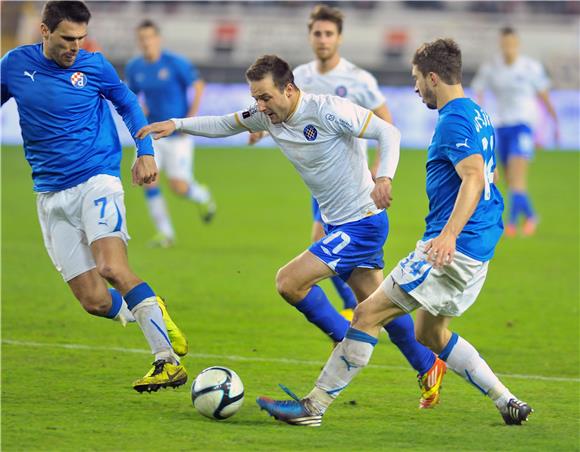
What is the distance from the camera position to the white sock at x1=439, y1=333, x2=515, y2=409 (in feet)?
21.4

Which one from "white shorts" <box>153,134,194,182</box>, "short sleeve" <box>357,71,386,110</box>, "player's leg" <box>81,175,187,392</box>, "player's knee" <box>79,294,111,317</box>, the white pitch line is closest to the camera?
"player's leg" <box>81,175,187,392</box>

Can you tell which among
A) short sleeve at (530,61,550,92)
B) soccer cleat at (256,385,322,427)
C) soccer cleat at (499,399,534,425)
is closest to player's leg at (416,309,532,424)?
soccer cleat at (499,399,534,425)

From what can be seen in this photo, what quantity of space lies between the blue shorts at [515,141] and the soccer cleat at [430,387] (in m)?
8.83

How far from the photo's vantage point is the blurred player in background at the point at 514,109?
50.5 feet

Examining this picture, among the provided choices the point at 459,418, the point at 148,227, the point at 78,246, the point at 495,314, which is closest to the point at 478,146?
the point at 459,418

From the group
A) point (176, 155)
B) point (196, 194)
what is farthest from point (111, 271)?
point (196, 194)

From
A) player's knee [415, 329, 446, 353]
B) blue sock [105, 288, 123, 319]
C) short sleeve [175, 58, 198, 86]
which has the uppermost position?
short sleeve [175, 58, 198, 86]

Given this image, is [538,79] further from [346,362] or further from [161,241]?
[346,362]

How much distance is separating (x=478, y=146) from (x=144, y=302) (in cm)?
225

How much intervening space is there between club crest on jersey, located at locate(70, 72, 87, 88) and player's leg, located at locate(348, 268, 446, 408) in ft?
6.82

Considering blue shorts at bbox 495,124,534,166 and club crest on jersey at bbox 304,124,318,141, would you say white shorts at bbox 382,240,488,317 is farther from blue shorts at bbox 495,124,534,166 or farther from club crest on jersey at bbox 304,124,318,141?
blue shorts at bbox 495,124,534,166

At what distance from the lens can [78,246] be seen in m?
7.43

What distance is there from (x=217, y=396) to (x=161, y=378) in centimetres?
41

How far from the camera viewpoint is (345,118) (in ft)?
22.6
